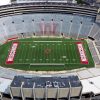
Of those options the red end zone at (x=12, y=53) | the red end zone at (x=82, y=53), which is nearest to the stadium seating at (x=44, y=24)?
the red end zone at (x=12, y=53)

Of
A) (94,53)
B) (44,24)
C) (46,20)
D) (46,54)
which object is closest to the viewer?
(46,54)

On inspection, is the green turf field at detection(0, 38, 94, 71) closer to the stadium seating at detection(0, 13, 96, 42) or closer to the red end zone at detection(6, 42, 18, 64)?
the red end zone at detection(6, 42, 18, 64)

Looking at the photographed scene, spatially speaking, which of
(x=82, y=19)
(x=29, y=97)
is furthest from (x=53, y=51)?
(x=29, y=97)

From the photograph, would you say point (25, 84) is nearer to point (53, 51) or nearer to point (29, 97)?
point (29, 97)

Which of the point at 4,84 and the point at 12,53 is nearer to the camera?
the point at 4,84

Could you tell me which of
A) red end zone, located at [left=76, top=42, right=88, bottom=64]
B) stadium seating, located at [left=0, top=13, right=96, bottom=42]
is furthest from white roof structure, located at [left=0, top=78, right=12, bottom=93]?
stadium seating, located at [left=0, top=13, right=96, bottom=42]

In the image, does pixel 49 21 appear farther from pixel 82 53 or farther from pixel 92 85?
pixel 92 85

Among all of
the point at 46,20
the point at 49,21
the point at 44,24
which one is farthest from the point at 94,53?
the point at 46,20

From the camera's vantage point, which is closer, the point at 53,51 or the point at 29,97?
the point at 29,97
